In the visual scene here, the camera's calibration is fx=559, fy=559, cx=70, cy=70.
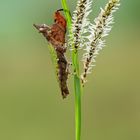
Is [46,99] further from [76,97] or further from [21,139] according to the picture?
[76,97]

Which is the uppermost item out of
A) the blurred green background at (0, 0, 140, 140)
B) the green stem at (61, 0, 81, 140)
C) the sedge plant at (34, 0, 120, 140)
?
the sedge plant at (34, 0, 120, 140)

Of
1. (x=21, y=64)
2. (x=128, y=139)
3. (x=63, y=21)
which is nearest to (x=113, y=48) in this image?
(x=21, y=64)

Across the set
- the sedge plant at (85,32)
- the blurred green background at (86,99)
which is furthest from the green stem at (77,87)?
the blurred green background at (86,99)

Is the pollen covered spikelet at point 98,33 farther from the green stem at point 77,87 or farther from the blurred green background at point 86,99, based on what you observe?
the blurred green background at point 86,99

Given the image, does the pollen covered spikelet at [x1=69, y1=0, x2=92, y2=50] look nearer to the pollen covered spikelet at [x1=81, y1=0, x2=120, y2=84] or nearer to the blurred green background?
the pollen covered spikelet at [x1=81, y1=0, x2=120, y2=84]

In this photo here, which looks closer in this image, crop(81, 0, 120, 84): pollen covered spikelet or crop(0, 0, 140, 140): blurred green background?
crop(81, 0, 120, 84): pollen covered spikelet

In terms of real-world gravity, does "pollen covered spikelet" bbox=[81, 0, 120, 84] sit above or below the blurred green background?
above

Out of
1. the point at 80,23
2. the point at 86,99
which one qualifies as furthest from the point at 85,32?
the point at 86,99

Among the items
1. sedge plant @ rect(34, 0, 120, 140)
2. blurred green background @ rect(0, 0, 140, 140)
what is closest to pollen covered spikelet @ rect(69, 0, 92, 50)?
sedge plant @ rect(34, 0, 120, 140)
